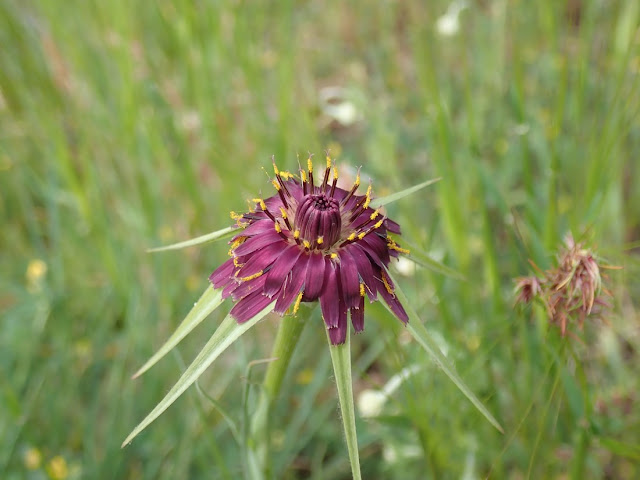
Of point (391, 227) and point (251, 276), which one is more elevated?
point (391, 227)

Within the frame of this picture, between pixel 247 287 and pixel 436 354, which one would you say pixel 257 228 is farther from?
pixel 436 354

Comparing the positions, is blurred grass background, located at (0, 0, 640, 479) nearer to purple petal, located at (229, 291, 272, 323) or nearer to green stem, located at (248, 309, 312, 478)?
green stem, located at (248, 309, 312, 478)

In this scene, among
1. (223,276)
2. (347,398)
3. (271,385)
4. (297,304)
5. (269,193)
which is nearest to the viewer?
(347,398)

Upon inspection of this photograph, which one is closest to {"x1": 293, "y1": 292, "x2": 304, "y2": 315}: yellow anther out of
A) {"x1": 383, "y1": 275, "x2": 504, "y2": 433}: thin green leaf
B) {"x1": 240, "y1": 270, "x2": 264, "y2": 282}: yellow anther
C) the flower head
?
{"x1": 240, "y1": 270, "x2": 264, "y2": 282}: yellow anther

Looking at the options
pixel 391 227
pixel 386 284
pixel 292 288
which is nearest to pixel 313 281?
pixel 292 288

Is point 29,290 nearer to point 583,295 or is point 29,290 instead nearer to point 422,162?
point 422,162

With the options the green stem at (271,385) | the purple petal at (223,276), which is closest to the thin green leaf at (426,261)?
the green stem at (271,385)

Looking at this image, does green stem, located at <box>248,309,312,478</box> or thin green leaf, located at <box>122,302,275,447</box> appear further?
green stem, located at <box>248,309,312,478</box>
